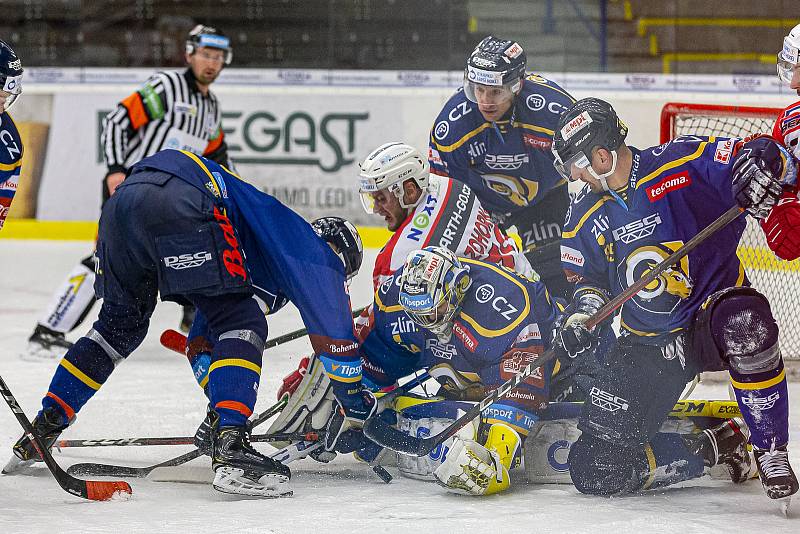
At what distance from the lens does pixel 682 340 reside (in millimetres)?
2990

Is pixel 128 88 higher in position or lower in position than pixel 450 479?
higher

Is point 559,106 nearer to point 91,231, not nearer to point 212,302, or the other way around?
point 212,302

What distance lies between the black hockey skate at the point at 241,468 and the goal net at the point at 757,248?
2353mm

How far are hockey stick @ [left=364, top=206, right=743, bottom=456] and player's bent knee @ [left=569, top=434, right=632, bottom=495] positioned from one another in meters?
→ 0.24

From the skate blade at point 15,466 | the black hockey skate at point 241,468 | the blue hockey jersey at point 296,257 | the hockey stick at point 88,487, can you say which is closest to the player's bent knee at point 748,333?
the blue hockey jersey at point 296,257

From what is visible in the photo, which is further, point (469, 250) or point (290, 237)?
point (469, 250)

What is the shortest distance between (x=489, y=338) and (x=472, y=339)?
44mm

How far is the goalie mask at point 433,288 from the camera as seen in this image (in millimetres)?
2961

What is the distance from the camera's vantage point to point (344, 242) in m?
3.21

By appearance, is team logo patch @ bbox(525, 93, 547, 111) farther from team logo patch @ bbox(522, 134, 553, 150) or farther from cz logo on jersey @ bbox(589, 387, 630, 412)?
cz logo on jersey @ bbox(589, 387, 630, 412)

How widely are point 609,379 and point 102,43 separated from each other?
535 centimetres

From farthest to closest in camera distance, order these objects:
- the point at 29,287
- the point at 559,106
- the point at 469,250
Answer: the point at 29,287, the point at 559,106, the point at 469,250

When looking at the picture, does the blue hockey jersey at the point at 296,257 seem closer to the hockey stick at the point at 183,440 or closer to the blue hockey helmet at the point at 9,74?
the hockey stick at the point at 183,440

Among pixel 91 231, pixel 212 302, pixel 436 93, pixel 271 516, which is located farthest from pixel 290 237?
pixel 91 231
